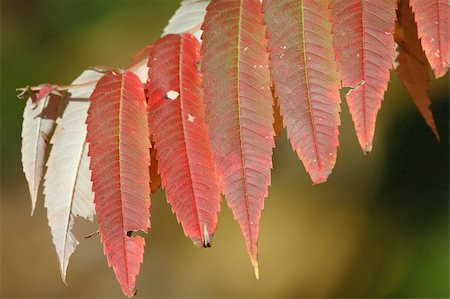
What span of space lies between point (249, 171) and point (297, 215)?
2.02m

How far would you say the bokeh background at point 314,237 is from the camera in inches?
99.1

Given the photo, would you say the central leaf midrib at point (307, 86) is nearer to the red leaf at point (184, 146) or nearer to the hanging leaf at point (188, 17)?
the red leaf at point (184, 146)

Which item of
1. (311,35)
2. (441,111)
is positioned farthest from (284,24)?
(441,111)

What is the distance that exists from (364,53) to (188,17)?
0.31 meters

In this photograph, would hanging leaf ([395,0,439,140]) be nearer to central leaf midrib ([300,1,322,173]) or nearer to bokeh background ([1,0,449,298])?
central leaf midrib ([300,1,322,173])

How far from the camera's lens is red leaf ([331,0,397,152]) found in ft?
2.00

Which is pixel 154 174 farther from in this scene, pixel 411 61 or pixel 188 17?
pixel 411 61

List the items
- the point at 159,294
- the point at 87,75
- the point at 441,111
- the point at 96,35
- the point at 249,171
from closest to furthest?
1. the point at 249,171
2. the point at 87,75
3. the point at 159,294
4. the point at 441,111
5. the point at 96,35

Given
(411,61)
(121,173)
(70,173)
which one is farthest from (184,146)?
(411,61)

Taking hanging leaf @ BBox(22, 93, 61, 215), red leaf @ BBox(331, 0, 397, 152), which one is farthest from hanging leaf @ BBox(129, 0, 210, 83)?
red leaf @ BBox(331, 0, 397, 152)

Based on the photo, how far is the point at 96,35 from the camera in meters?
3.01

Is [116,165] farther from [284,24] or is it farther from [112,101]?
[284,24]

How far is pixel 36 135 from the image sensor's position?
0.79m

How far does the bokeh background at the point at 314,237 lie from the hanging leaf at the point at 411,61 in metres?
1.57
